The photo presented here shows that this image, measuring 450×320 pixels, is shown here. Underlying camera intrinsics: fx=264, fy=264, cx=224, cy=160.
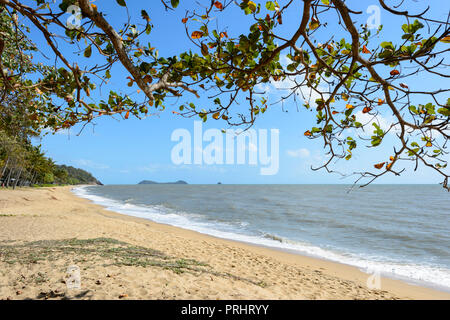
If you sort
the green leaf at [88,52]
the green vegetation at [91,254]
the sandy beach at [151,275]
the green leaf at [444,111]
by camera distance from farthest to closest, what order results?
1. the green vegetation at [91,254]
2. the sandy beach at [151,275]
3. the green leaf at [88,52]
4. the green leaf at [444,111]

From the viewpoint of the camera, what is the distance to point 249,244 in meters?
12.5

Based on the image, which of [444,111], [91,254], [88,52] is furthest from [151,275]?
[444,111]

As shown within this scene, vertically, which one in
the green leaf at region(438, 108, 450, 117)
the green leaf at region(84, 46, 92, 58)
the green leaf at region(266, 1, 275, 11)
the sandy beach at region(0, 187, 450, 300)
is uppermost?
the green leaf at region(266, 1, 275, 11)

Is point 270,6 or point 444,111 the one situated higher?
point 270,6

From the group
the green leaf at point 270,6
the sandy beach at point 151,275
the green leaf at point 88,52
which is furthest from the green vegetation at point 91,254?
the green leaf at point 270,6

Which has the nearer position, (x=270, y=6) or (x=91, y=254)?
(x=270, y=6)

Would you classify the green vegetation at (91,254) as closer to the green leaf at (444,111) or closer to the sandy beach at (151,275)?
the sandy beach at (151,275)

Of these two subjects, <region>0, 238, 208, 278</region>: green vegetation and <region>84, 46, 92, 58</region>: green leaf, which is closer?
<region>84, 46, 92, 58</region>: green leaf

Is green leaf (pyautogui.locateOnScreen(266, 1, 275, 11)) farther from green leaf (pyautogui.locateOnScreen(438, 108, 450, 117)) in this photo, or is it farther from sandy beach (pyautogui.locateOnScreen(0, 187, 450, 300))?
sandy beach (pyautogui.locateOnScreen(0, 187, 450, 300))

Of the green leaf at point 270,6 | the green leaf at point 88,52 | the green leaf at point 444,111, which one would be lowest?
the green leaf at point 444,111

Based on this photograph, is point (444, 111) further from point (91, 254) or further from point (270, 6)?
point (91, 254)

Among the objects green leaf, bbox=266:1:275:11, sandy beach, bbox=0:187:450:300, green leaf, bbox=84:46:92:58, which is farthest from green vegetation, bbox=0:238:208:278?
green leaf, bbox=266:1:275:11
